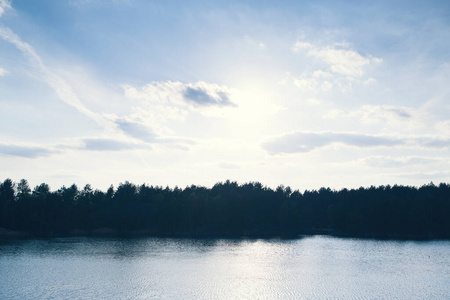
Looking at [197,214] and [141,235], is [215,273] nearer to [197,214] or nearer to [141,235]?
[141,235]

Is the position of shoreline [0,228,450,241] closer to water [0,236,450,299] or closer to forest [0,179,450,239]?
forest [0,179,450,239]

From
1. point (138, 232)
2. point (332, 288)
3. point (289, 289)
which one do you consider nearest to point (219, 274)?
point (289, 289)

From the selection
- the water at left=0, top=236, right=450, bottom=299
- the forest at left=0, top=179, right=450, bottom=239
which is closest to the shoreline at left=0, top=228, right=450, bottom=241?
the forest at left=0, top=179, right=450, bottom=239

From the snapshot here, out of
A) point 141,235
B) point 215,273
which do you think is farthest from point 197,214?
point 215,273

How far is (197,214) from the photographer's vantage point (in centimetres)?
14275

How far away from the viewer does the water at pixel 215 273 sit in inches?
1786

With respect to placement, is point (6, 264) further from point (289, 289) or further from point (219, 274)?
point (289, 289)

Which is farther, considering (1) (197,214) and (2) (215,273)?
(1) (197,214)

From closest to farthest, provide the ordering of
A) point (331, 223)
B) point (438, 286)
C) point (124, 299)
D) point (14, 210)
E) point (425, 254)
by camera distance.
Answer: point (124, 299) → point (438, 286) → point (425, 254) → point (14, 210) → point (331, 223)

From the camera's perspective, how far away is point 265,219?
509 ft

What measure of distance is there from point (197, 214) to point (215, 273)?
8503cm

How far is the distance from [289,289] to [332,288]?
6378 millimetres

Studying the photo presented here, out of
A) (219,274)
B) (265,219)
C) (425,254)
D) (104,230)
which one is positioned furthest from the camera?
(265,219)

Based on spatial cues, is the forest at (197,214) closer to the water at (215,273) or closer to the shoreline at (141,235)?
the shoreline at (141,235)
